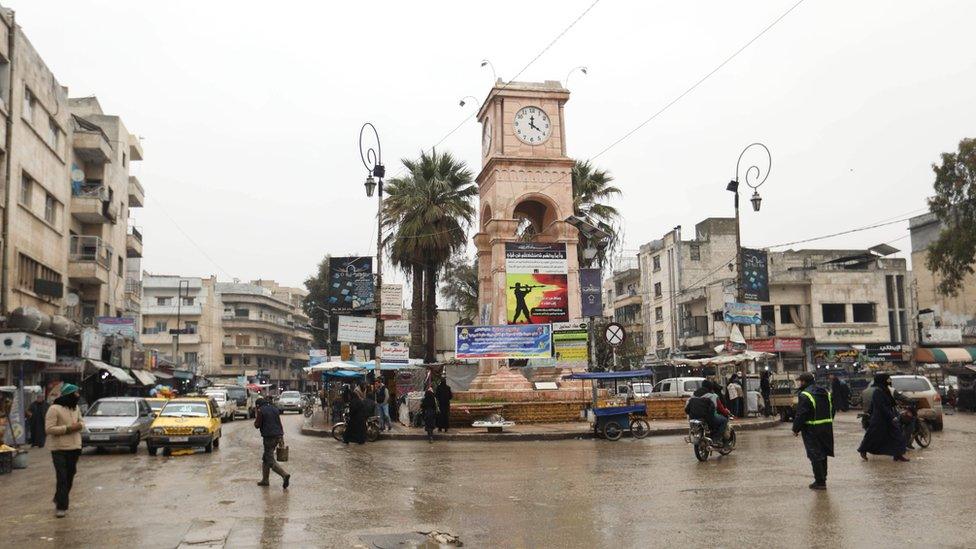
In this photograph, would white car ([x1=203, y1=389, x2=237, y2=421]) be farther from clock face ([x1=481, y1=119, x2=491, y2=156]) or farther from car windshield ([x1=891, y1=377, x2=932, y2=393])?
car windshield ([x1=891, y1=377, x2=932, y2=393])

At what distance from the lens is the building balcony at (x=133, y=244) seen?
49.0m

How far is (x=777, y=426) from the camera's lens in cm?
2823

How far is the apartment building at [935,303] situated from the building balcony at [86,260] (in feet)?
151

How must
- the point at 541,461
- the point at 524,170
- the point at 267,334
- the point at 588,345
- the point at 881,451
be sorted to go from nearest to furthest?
the point at 881,451, the point at 541,461, the point at 588,345, the point at 524,170, the point at 267,334

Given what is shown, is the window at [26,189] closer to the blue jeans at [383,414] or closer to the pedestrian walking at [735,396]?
the blue jeans at [383,414]

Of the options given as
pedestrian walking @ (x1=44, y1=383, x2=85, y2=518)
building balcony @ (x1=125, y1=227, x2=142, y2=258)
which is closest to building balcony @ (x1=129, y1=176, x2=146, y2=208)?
building balcony @ (x1=125, y1=227, x2=142, y2=258)

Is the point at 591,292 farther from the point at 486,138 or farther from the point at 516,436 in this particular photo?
the point at 486,138

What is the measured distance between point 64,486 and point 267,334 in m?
89.9

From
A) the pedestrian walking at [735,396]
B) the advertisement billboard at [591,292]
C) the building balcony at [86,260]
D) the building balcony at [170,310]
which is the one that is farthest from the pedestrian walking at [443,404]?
the building balcony at [170,310]

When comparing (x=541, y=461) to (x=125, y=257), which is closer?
(x=541, y=461)

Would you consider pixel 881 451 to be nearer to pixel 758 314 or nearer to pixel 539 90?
pixel 758 314

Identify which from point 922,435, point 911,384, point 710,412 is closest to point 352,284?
point 710,412

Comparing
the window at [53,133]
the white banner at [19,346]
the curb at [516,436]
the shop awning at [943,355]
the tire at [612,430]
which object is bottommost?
the curb at [516,436]

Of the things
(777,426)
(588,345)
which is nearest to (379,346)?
(588,345)
